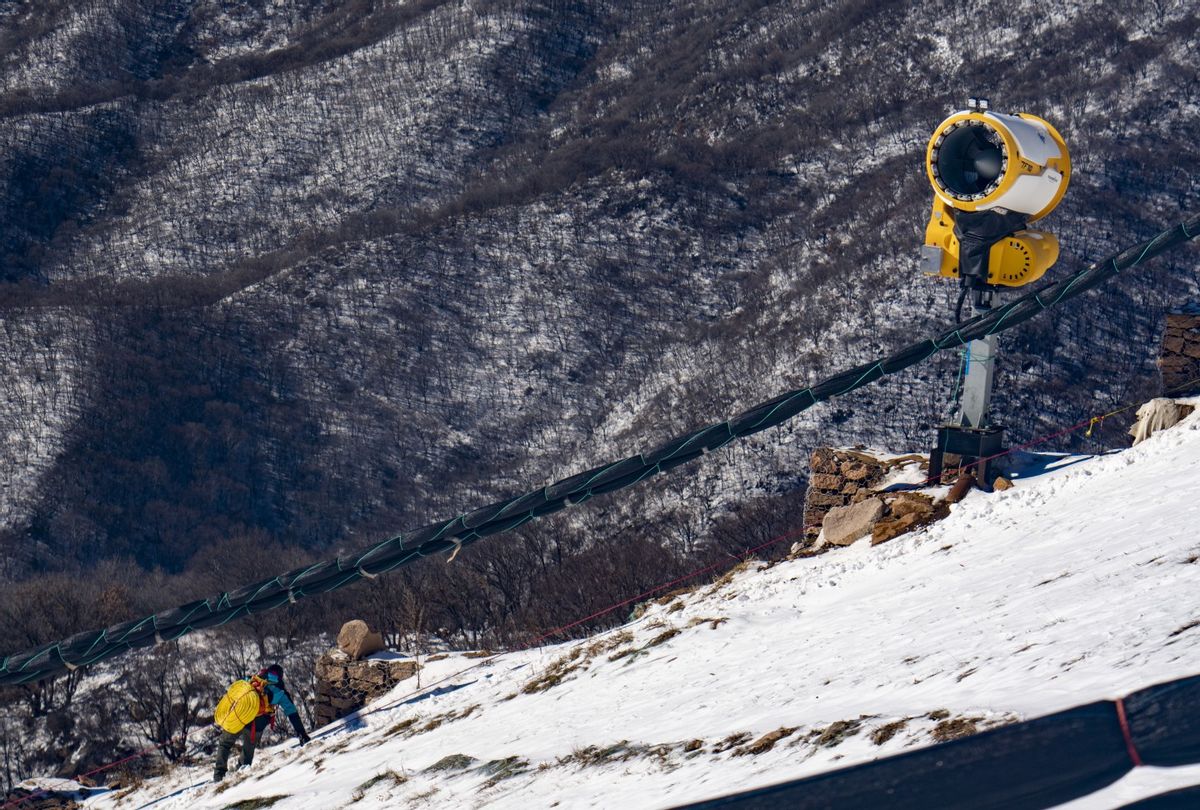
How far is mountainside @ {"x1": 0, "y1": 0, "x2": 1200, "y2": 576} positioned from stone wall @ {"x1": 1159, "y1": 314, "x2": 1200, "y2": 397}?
56.5 metres

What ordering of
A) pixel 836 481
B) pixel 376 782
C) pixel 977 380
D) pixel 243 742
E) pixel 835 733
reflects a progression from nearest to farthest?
1. pixel 835 733
2. pixel 376 782
3. pixel 243 742
4. pixel 977 380
5. pixel 836 481

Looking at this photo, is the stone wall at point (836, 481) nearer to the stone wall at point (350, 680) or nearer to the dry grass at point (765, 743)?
the stone wall at point (350, 680)

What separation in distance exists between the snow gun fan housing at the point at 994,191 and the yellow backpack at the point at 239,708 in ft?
42.5

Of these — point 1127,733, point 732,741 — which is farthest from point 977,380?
point 1127,733

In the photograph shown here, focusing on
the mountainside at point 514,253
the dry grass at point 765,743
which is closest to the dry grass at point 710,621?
the dry grass at point 765,743

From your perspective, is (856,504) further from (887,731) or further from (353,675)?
(887,731)

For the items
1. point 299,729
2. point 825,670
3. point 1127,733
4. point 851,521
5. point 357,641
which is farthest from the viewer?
point 357,641

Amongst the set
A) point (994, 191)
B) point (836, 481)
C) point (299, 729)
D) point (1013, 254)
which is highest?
point (994, 191)

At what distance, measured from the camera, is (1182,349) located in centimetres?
2802

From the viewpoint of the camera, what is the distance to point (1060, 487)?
19906 millimetres

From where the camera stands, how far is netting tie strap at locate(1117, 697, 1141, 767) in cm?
947

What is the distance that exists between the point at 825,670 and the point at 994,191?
436 inches

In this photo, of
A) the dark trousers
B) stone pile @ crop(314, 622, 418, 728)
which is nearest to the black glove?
the dark trousers

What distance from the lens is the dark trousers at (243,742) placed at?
20953mm
